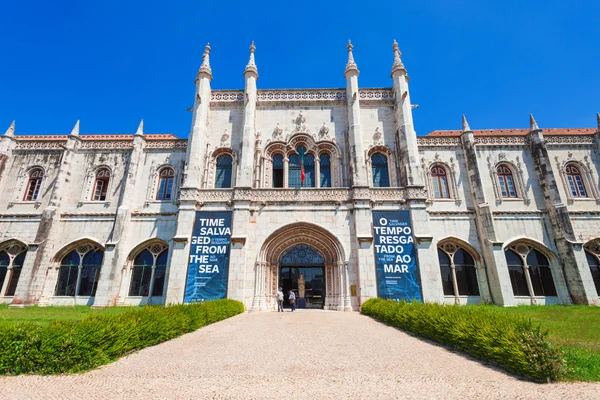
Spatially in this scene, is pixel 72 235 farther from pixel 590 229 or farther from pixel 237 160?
pixel 590 229

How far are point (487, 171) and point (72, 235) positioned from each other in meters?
28.6

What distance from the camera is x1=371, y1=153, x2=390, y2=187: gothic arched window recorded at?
2020cm

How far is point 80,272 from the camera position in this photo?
739 inches

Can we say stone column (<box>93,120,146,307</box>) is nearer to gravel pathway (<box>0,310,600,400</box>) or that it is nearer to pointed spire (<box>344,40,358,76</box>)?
gravel pathway (<box>0,310,600,400</box>)

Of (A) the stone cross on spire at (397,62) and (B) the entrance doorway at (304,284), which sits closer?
(B) the entrance doorway at (304,284)

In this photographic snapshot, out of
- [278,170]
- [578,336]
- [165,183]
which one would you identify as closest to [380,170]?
[278,170]

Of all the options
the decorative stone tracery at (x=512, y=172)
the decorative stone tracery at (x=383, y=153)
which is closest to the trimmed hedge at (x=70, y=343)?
the decorative stone tracery at (x=383, y=153)

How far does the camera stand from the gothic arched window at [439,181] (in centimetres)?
1988

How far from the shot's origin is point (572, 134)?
2081cm

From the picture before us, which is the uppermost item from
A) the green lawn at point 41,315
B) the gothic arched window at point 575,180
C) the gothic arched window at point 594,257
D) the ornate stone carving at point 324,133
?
the ornate stone carving at point 324,133

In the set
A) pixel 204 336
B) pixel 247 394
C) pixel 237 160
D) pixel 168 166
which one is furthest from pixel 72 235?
pixel 247 394

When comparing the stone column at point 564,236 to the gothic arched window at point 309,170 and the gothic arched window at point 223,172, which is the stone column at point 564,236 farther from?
the gothic arched window at point 223,172

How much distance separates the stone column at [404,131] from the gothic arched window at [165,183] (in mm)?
16143

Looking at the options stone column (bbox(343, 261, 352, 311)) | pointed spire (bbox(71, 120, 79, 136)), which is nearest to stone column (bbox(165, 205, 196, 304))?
stone column (bbox(343, 261, 352, 311))
